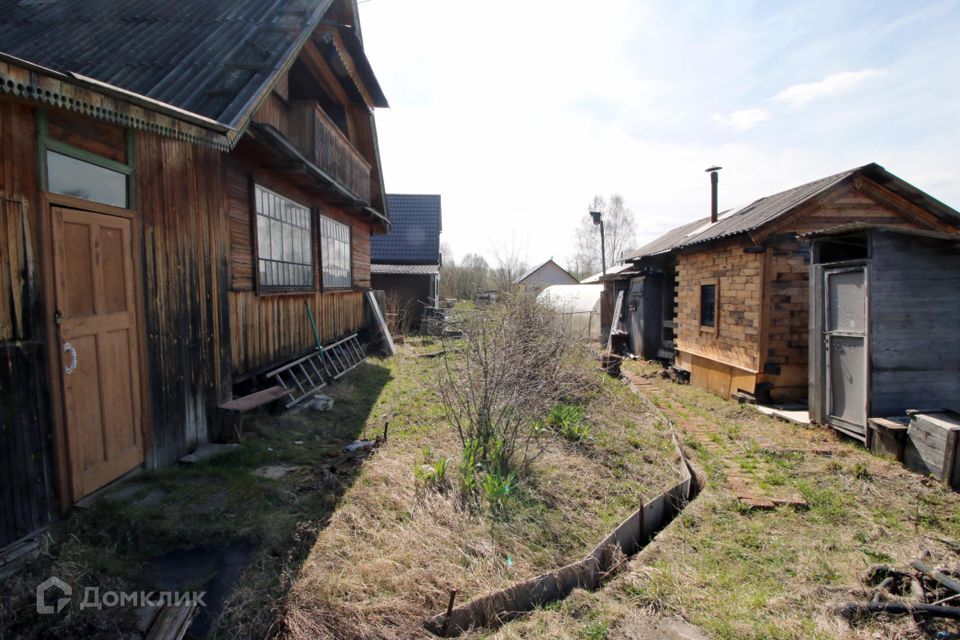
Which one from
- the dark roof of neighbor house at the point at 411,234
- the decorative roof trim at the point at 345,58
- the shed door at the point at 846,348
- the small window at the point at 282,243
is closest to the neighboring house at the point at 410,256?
the dark roof of neighbor house at the point at 411,234

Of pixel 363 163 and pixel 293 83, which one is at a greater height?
pixel 293 83

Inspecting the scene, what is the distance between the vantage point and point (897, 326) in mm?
5926

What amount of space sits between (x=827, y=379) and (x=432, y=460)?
547 centimetres

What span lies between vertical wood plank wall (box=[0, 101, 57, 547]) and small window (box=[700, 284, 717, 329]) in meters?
9.97

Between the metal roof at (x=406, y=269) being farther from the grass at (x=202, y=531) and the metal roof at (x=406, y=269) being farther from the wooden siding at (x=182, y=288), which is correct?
the grass at (x=202, y=531)

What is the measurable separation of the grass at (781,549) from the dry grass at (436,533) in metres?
0.45

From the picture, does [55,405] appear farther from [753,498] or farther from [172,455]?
[753,498]

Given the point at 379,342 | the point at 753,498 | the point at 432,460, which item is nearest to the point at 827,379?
the point at 753,498

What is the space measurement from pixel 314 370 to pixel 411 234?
580 inches

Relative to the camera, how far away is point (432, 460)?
496 centimetres

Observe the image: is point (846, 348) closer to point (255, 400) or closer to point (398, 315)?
point (255, 400)

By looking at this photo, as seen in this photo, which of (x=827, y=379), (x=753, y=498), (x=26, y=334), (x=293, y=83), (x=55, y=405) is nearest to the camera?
(x=26, y=334)

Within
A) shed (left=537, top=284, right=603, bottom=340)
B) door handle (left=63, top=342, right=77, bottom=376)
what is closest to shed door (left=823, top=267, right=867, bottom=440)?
door handle (left=63, top=342, right=77, bottom=376)

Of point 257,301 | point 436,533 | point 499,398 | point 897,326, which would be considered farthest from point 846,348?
point 257,301
